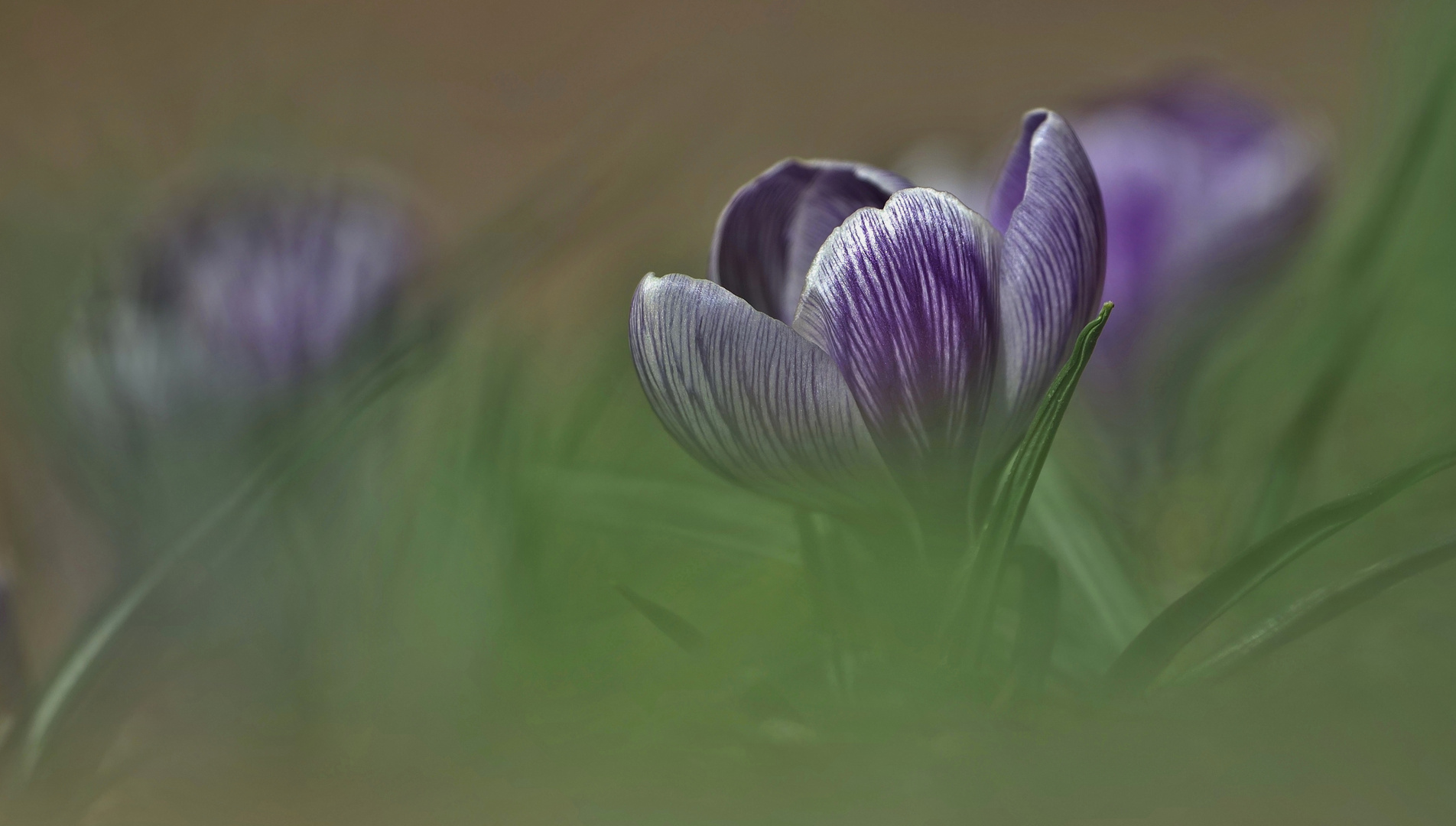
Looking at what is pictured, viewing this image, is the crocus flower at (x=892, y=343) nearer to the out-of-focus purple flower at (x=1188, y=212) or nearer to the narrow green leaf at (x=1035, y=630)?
the narrow green leaf at (x=1035, y=630)

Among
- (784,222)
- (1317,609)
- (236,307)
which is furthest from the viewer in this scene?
(236,307)

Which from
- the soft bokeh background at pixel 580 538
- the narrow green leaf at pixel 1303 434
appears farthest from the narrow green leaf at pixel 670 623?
the narrow green leaf at pixel 1303 434

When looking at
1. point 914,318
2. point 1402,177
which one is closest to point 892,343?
point 914,318

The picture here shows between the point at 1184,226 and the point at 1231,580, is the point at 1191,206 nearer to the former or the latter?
the point at 1184,226

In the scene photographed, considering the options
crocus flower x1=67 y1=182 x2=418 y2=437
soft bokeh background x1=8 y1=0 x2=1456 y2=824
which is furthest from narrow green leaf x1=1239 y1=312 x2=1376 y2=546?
crocus flower x1=67 y1=182 x2=418 y2=437

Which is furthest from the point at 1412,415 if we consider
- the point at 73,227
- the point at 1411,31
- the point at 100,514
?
the point at 73,227

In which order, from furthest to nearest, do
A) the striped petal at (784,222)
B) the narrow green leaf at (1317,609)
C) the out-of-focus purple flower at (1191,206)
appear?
the out-of-focus purple flower at (1191,206)
the striped petal at (784,222)
the narrow green leaf at (1317,609)

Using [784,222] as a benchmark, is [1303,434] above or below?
below
